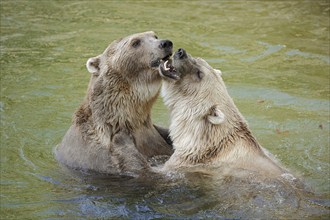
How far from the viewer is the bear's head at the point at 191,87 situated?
8.76 meters

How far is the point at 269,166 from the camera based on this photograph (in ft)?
27.6

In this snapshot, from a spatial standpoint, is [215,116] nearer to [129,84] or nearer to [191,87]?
[191,87]

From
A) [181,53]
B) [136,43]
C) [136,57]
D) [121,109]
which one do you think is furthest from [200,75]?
[121,109]

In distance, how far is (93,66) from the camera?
9461 millimetres

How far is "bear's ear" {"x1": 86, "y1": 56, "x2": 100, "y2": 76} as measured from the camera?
939 cm

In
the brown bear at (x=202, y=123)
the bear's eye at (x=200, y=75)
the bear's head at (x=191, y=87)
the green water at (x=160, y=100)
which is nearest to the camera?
the green water at (x=160, y=100)

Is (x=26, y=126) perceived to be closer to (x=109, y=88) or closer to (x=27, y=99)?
(x=27, y=99)


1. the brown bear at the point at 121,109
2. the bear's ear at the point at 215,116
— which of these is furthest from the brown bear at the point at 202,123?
the brown bear at the point at 121,109

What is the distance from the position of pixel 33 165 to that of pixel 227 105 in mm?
2996

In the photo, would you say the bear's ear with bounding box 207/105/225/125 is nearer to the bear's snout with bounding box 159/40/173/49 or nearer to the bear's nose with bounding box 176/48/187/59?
the bear's nose with bounding box 176/48/187/59

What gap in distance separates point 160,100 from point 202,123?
392 centimetres

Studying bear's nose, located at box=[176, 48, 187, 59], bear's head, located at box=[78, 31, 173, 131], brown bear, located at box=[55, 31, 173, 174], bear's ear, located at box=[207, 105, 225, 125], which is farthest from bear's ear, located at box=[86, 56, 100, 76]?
bear's ear, located at box=[207, 105, 225, 125]

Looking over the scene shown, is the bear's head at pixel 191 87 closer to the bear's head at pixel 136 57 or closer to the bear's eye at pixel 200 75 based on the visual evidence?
the bear's eye at pixel 200 75

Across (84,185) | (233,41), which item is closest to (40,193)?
(84,185)
